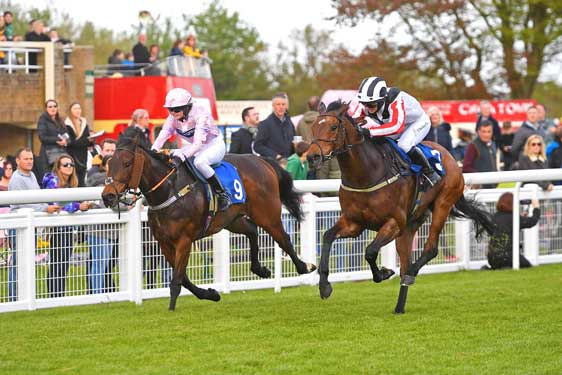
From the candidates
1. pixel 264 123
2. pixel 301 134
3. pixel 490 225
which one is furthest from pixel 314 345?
pixel 301 134

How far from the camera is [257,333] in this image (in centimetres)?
848

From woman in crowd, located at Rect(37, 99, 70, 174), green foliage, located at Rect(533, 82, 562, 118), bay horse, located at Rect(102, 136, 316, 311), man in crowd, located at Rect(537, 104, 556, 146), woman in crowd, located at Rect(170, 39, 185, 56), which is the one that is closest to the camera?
bay horse, located at Rect(102, 136, 316, 311)

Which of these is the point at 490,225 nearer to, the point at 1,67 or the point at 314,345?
the point at 314,345

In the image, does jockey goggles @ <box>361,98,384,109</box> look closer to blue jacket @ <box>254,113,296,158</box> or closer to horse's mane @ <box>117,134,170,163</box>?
horse's mane @ <box>117,134,170,163</box>

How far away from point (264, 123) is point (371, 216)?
4.17 meters

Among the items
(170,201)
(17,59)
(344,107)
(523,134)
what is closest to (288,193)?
(170,201)

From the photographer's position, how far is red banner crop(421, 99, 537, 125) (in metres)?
27.6

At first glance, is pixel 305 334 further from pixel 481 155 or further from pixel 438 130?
pixel 438 130

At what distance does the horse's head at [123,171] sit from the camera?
911cm

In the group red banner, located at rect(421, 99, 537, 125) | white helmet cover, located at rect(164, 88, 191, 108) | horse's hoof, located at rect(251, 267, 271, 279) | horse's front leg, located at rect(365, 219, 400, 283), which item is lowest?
horse's hoof, located at rect(251, 267, 271, 279)

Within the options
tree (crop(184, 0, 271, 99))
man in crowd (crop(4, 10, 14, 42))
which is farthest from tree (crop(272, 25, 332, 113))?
man in crowd (crop(4, 10, 14, 42))

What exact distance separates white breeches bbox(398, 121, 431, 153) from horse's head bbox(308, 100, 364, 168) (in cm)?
53

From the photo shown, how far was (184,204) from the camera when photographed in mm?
9586

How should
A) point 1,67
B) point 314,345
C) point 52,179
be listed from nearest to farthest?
1. point 314,345
2. point 52,179
3. point 1,67
